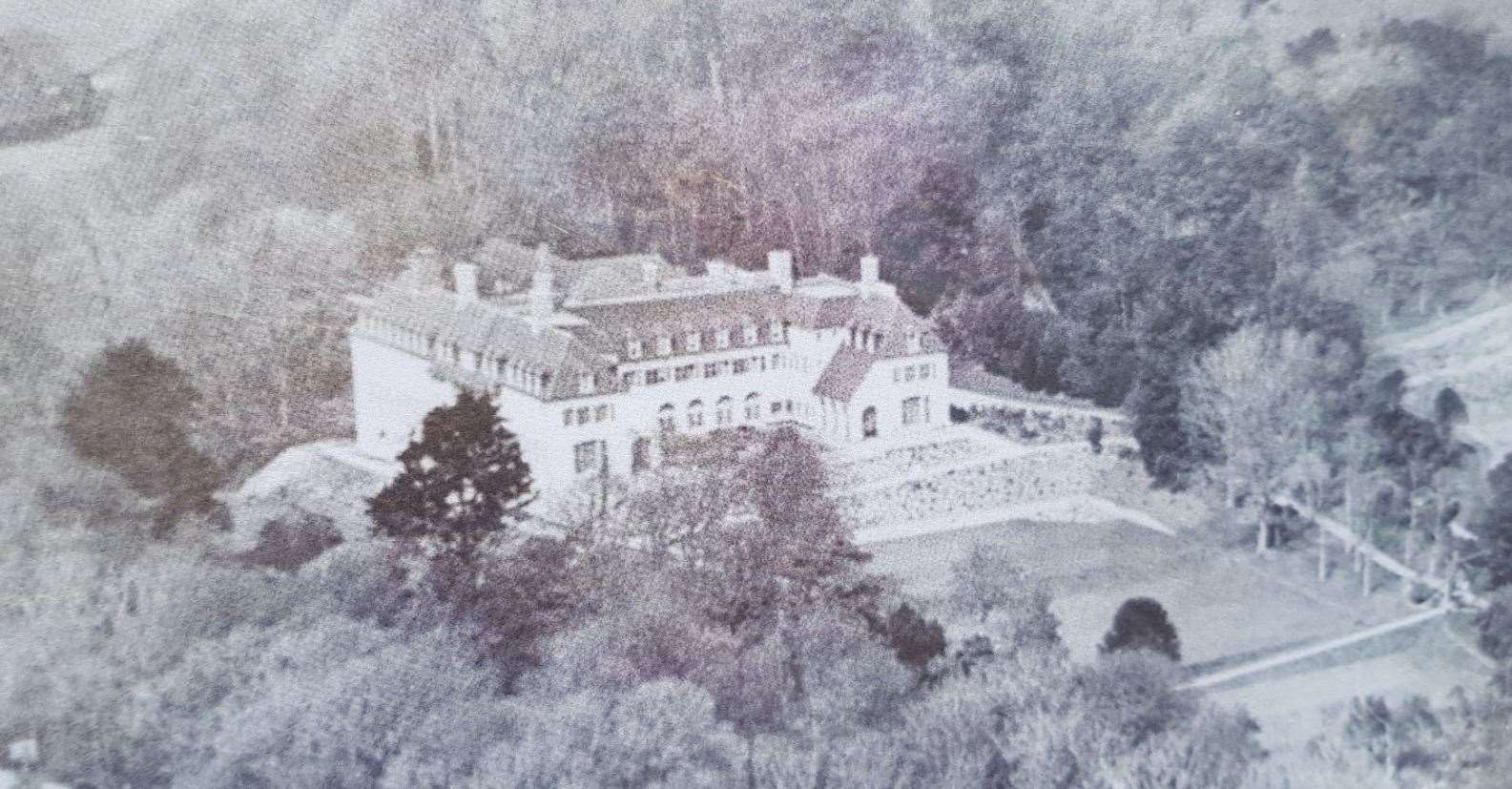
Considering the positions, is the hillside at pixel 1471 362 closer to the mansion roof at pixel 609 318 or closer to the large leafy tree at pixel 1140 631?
the large leafy tree at pixel 1140 631

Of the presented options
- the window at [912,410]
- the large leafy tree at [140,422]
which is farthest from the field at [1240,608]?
the large leafy tree at [140,422]

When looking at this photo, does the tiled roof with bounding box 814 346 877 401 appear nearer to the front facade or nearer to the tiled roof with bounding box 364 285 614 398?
the front facade

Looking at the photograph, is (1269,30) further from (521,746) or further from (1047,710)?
(521,746)

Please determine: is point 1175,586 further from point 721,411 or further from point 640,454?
point 640,454

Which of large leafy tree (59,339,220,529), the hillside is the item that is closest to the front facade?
large leafy tree (59,339,220,529)

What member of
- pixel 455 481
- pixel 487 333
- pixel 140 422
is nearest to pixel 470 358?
pixel 487 333
